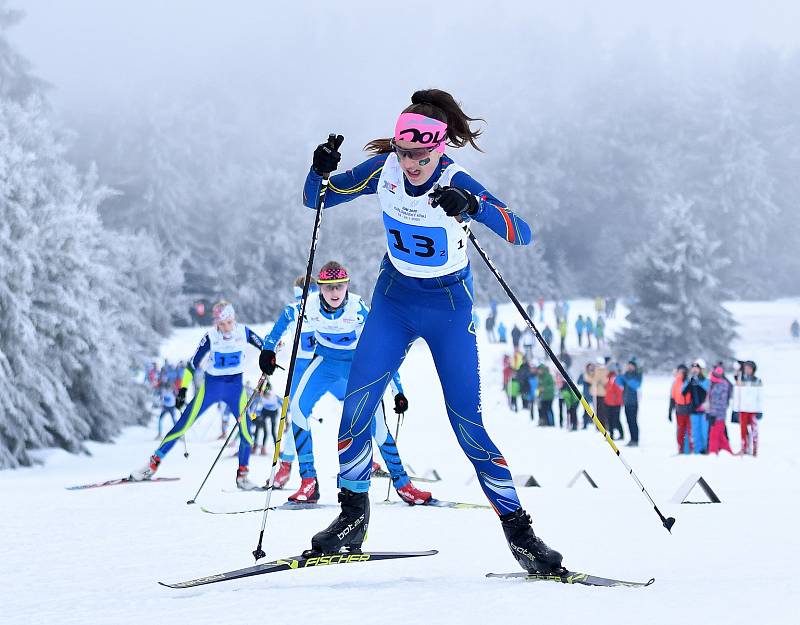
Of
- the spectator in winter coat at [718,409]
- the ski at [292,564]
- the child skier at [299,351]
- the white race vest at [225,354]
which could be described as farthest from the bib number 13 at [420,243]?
the spectator in winter coat at [718,409]

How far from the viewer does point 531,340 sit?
131 ft

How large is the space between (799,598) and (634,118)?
3318 inches

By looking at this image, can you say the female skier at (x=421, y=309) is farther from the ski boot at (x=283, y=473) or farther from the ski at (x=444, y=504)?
the ski boot at (x=283, y=473)

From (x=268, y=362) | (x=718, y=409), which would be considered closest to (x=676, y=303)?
(x=718, y=409)

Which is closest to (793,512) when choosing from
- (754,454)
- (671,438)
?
(754,454)

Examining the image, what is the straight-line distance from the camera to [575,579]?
13.6ft

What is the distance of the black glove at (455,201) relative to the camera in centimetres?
416

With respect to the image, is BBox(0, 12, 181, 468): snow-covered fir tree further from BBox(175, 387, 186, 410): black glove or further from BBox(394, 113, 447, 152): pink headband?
BBox(394, 113, 447, 152): pink headband

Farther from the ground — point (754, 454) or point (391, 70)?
point (391, 70)

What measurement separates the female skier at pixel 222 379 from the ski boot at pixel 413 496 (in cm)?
257

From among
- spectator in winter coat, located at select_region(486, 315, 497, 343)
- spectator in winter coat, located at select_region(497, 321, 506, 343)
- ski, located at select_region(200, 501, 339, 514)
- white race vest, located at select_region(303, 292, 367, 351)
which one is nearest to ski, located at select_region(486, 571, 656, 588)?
ski, located at select_region(200, 501, 339, 514)

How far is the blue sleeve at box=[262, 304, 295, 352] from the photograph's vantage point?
8249mm

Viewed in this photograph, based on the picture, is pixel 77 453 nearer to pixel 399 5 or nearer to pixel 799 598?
pixel 799 598

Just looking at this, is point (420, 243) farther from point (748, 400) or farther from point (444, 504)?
point (748, 400)
